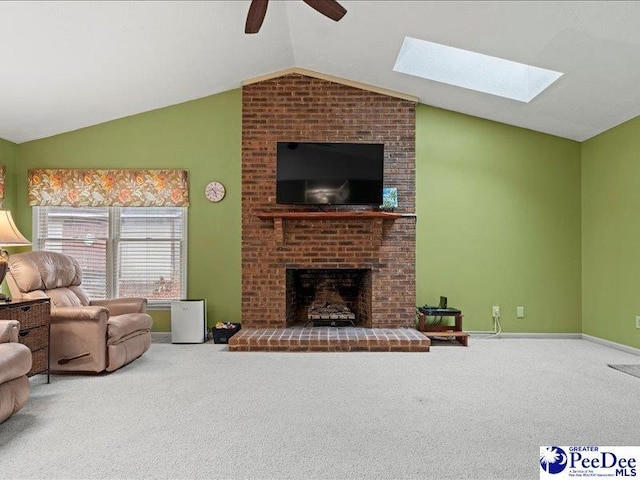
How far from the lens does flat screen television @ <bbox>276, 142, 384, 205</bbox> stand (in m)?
5.36

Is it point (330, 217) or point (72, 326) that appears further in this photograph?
point (330, 217)

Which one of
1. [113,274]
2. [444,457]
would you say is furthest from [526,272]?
[113,274]

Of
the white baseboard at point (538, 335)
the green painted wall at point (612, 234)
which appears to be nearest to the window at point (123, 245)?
the white baseboard at point (538, 335)

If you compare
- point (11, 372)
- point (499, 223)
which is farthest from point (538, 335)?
point (11, 372)

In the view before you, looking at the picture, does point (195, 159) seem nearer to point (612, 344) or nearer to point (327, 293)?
point (327, 293)

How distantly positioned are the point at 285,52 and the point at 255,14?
2018 millimetres

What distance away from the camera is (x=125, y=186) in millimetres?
5578

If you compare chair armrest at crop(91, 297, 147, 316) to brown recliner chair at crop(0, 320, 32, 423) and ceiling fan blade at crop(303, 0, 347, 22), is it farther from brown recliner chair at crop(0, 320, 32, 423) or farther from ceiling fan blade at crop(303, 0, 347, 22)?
ceiling fan blade at crop(303, 0, 347, 22)

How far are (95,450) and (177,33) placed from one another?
3.33 metres

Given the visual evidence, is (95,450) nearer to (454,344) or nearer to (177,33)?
(177,33)

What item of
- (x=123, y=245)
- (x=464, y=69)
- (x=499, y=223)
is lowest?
(x=123, y=245)

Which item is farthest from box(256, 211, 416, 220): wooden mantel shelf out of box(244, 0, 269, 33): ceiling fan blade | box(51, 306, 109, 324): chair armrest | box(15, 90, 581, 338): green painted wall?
box(244, 0, 269, 33): ceiling fan blade

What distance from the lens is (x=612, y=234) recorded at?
5.05m

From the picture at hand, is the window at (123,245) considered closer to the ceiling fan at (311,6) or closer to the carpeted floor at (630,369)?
the ceiling fan at (311,6)
